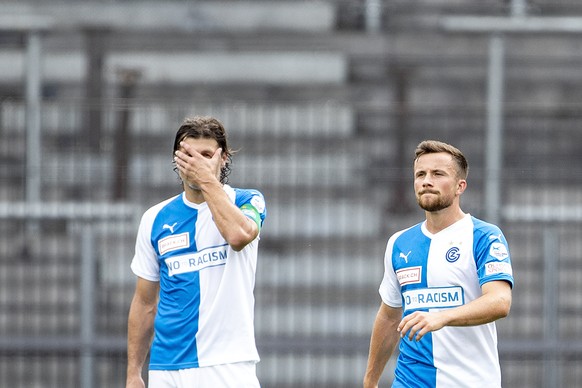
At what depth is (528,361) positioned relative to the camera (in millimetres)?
9602

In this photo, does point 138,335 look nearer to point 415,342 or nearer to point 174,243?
point 174,243

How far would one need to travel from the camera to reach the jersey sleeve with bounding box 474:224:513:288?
5.07 meters

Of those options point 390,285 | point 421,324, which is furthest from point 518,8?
point 421,324

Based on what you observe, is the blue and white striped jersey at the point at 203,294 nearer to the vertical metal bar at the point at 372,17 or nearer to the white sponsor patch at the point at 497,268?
the white sponsor patch at the point at 497,268

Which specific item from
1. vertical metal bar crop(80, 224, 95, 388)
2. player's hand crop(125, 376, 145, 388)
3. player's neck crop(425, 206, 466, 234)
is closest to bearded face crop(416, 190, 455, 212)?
player's neck crop(425, 206, 466, 234)

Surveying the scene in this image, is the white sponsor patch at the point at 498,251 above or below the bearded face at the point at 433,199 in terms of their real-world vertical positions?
below

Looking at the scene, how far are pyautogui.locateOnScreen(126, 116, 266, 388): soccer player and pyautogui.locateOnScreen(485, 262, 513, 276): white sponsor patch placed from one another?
1027 mm

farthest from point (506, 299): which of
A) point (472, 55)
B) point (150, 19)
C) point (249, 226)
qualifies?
point (150, 19)

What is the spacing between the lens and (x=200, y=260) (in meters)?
5.33

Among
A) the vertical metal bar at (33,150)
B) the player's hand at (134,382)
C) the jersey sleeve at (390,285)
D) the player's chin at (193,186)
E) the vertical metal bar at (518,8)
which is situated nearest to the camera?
the player's chin at (193,186)

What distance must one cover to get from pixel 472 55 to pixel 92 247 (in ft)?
15.6

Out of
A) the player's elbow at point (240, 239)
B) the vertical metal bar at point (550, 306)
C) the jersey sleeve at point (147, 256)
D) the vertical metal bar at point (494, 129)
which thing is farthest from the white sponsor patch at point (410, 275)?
the vertical metal bar at point (550, 306)

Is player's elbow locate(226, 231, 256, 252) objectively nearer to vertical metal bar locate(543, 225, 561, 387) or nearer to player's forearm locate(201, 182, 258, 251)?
player's forearm locate(201, 182, 258, 251)

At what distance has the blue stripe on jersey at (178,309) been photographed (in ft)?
17.4
